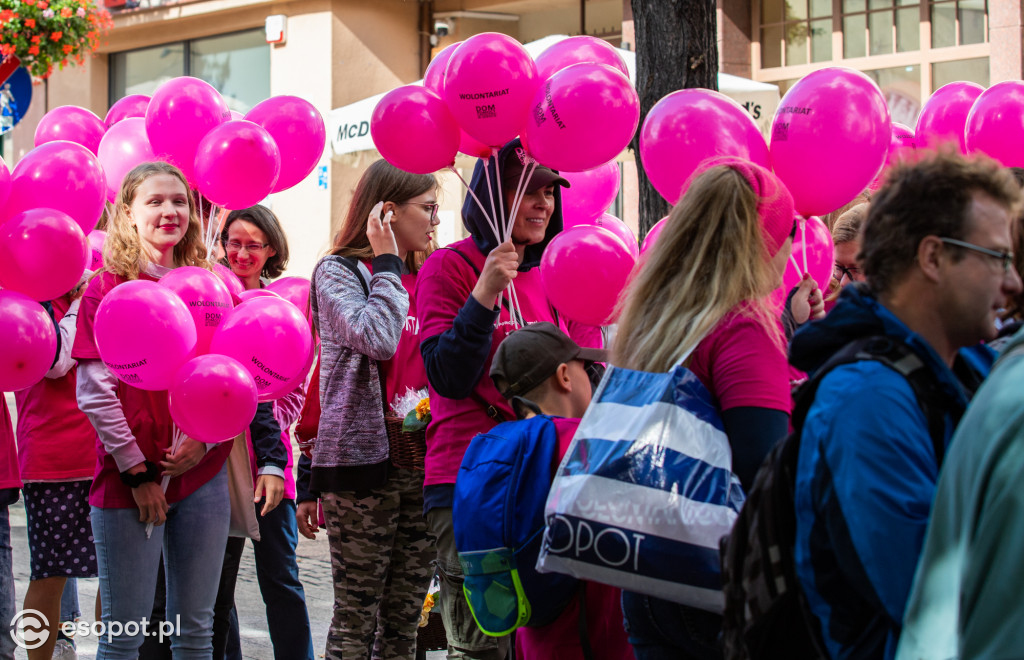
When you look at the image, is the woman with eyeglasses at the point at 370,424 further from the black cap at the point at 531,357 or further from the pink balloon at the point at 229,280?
the black cap at the point at 531,357

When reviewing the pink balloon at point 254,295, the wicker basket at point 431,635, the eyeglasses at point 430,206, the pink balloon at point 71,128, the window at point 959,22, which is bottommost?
the wicker basket at point 431,635

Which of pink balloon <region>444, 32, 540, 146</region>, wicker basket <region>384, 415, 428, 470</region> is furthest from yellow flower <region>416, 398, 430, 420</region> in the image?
pink balloon <region>444, 32, 540, 146</region>

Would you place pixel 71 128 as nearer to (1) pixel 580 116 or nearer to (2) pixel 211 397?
(2) pixel 211 397

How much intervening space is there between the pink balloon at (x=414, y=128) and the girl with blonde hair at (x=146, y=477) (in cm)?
86

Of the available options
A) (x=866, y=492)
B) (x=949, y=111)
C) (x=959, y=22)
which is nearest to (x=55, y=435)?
(x=866, y=492)

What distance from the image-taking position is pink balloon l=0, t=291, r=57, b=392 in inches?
140

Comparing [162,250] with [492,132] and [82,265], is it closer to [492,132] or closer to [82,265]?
[82,265]

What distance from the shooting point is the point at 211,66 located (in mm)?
15781

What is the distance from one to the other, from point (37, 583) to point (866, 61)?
29.8 ft

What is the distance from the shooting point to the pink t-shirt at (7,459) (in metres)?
4.00

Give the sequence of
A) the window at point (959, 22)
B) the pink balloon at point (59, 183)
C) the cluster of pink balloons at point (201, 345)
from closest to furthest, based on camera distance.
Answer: the cluster of pink balloons at point (201, 345)
the pink balloon at point (59, 183)
the window at point (959, 22)

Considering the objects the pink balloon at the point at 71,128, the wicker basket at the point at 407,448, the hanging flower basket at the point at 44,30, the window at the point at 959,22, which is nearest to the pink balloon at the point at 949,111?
the wicker basket at the point at 407,448

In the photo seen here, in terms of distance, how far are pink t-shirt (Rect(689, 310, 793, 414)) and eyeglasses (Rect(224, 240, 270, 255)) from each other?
298 cm

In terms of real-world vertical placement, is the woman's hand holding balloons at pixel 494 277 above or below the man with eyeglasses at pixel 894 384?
above
